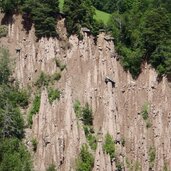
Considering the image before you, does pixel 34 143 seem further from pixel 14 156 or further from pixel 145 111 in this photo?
pixel 145 111

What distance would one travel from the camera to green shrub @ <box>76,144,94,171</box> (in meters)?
53.9

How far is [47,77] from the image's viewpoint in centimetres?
5959

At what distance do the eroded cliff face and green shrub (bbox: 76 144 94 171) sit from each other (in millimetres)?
483

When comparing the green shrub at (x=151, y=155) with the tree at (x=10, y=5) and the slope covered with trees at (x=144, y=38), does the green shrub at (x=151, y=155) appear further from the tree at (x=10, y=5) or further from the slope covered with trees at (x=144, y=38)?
the tree at (x=10, y=5)

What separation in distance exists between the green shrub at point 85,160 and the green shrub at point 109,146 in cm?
164

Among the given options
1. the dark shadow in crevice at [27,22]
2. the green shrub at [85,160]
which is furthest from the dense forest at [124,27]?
the green shrub at [85,160]

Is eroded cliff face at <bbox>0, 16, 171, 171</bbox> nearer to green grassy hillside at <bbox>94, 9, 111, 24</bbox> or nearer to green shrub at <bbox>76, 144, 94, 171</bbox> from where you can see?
green shrub at <bbox>76, 144, 94, 171</bbox>

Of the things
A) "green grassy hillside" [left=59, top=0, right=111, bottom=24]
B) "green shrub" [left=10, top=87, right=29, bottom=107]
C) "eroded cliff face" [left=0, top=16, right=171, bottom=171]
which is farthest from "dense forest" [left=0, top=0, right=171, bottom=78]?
"green shrub" [left=10, top=87, right=29, bottom=107]

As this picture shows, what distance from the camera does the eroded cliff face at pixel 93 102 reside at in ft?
181

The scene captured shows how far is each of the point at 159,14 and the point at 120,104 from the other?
1054 cm

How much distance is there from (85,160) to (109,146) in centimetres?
283

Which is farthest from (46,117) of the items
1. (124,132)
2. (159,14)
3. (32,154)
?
(159,14)

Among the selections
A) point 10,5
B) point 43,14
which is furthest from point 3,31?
point 43,14

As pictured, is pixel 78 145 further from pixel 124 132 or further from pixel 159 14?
pixel 159 14
